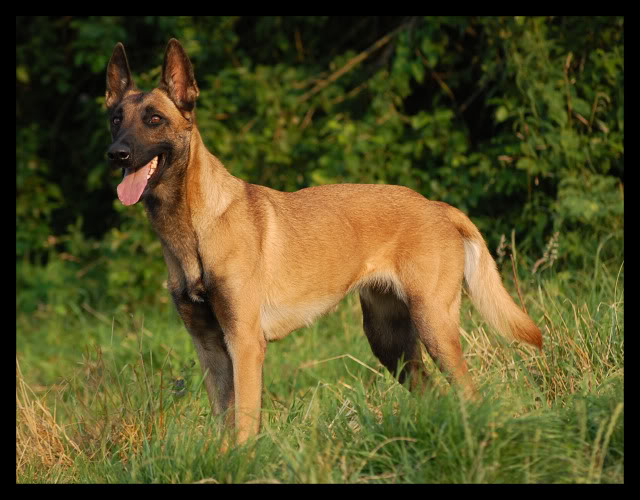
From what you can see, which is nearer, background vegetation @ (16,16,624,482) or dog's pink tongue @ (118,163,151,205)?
background vegetation @ (16,16,624,482)

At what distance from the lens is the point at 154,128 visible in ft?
13.0

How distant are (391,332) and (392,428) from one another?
5.08 ft

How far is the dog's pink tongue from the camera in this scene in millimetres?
3840

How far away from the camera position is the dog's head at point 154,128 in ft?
12.6

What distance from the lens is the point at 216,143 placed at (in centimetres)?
805

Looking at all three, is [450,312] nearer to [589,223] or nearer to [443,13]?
[589,223]

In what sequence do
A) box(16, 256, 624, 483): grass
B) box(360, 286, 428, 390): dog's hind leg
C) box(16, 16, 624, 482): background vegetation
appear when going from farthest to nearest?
box(360, 286, 428, 390): dog's hind leg
box(16, 16, 624, 482): background vegetation
box(16, 256, 624, 483): grass

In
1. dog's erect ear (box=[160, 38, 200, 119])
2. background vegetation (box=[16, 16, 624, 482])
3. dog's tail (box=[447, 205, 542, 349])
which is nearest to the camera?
background vegetation (box=[16, 16, 624, 482])

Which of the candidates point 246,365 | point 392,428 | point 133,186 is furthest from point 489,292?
point 133,186

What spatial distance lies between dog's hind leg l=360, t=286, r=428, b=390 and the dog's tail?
0.41 meters

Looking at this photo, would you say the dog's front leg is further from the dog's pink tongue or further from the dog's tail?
the dog's tail

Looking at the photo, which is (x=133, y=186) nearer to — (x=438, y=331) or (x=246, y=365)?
(x=246, y=365)

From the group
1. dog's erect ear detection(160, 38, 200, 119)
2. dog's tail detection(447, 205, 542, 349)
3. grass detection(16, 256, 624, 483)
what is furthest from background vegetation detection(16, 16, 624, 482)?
dog's erect ear detection(160, 38, 200, 119)

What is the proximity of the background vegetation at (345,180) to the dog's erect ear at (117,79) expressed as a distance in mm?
1261
